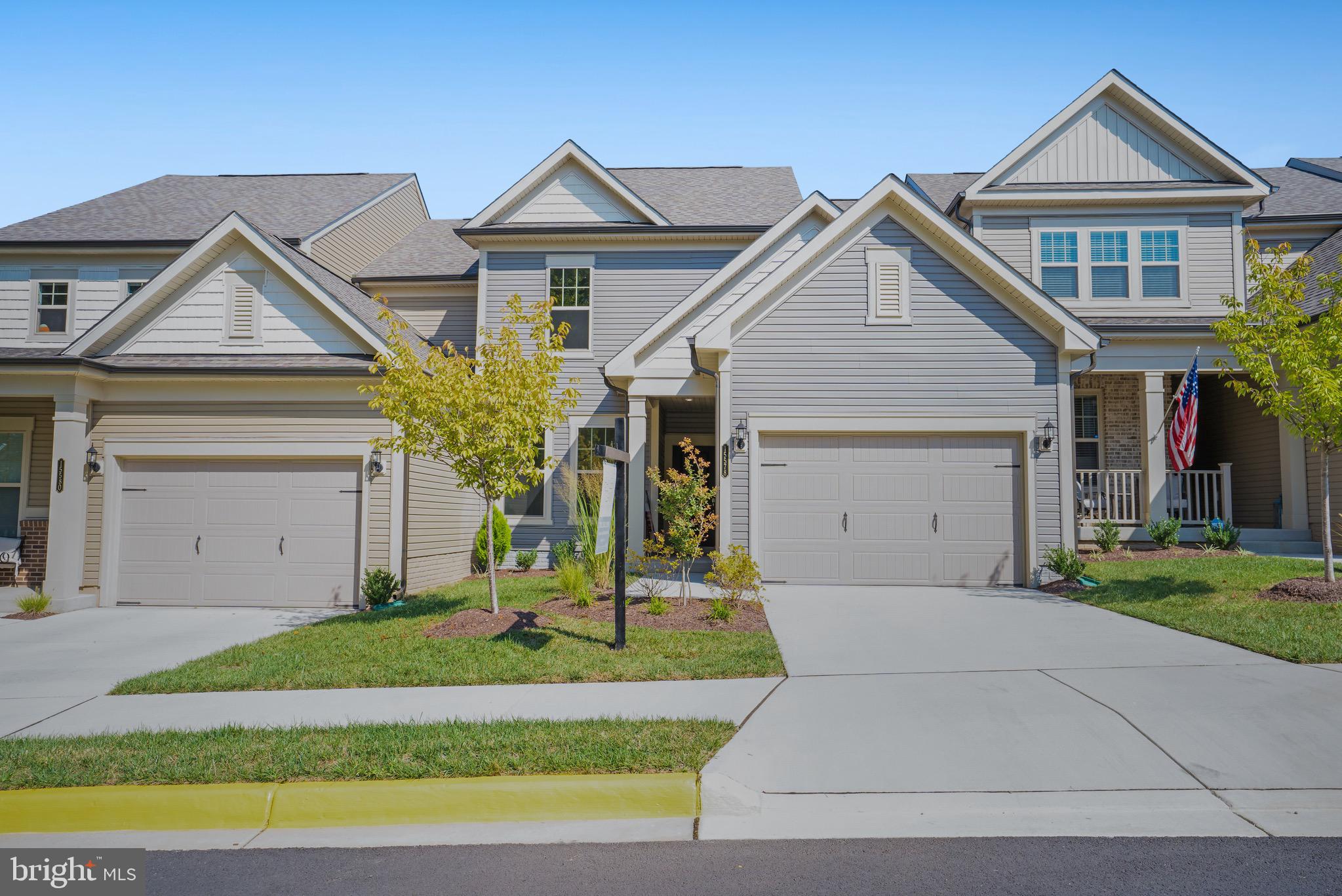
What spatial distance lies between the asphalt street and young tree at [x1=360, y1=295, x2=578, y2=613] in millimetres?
5438

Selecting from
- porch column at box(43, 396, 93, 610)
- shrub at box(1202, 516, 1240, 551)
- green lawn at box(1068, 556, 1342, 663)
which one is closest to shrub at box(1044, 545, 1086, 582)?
green lawn at box(1068, 556, 1342, 663)

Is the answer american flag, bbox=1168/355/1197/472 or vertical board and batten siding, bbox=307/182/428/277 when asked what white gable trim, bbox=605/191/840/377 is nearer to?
american flag, bbox=1168/355/1197/472

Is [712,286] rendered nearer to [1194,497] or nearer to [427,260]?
[427,260]

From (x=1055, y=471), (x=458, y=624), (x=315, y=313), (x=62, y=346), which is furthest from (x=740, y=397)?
(x=62, y=346)

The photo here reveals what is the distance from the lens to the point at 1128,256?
16.6 metres

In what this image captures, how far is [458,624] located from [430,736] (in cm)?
399

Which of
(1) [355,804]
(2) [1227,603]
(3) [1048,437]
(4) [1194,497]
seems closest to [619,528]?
(1) [355,804]

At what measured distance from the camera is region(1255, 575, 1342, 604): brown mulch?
9445 millimetres

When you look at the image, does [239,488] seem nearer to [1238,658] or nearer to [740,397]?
[740,397]

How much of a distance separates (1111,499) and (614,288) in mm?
10506

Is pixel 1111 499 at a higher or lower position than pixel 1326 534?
higher

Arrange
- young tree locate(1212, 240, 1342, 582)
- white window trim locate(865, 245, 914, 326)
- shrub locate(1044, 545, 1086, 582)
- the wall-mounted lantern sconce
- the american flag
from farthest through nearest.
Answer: the american flag, white window trim locate(865, 245, 914, 326), the wall-mounted lantern sconce, shrub locate(1044, 545, 1086, 582), young tree locate(1212, 240, 1342, 582)

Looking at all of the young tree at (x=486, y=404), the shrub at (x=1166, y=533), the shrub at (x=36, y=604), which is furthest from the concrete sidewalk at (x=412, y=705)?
the shrub at (x=1166, y=533)

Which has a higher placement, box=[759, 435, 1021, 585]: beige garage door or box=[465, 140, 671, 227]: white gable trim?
box=[465, 140, 671, 227]: white gable trim
